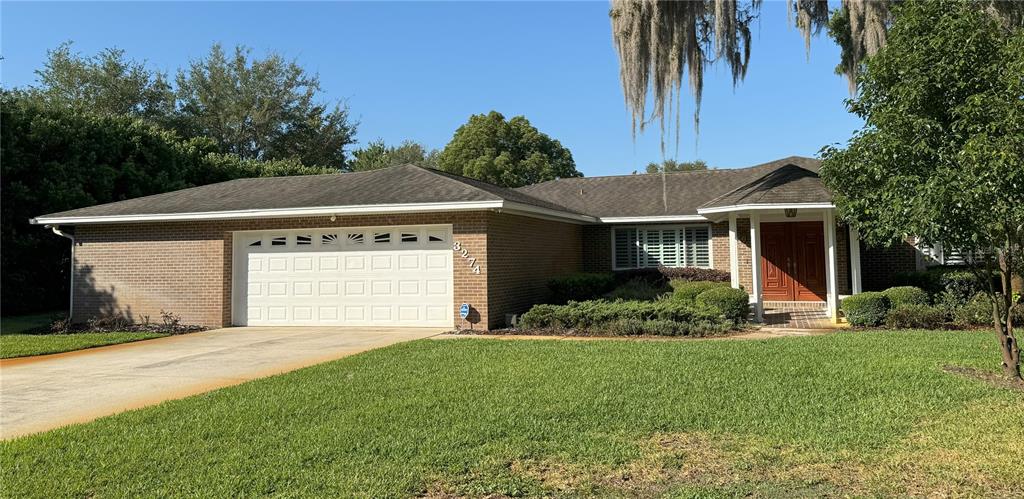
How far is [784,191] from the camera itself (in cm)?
1338

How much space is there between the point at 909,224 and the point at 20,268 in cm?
2137

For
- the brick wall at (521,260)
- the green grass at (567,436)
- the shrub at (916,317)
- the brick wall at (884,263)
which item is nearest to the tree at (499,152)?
the brick wall at (521,260)

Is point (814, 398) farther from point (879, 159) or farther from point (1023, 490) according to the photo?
point (879, 159)

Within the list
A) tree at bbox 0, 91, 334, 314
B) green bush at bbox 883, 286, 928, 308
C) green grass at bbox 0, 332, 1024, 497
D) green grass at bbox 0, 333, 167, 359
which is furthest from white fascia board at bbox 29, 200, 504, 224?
green bush at bbox 883, 286, 928, 308

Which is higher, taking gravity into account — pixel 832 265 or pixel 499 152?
pixel 499 152

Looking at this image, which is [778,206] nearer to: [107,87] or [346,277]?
[346,277]

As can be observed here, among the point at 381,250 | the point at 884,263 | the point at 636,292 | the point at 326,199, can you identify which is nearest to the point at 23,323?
the point at 326,199

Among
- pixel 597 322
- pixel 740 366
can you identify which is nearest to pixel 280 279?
pixel 597 322

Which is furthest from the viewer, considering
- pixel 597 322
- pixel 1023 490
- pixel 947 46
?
pixel 597 322

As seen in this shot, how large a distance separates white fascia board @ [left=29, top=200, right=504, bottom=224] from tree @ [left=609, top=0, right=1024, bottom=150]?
19.5 feet

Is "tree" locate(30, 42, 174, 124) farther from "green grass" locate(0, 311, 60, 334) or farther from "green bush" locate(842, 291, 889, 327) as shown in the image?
"green bush" locate(842, 291, 889, 327)

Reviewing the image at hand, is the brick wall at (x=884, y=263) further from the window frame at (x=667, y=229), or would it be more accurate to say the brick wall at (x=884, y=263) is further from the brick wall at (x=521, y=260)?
the brick wall at (x=521, y=260)

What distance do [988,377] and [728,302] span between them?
5417 mm

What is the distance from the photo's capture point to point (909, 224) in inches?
247
